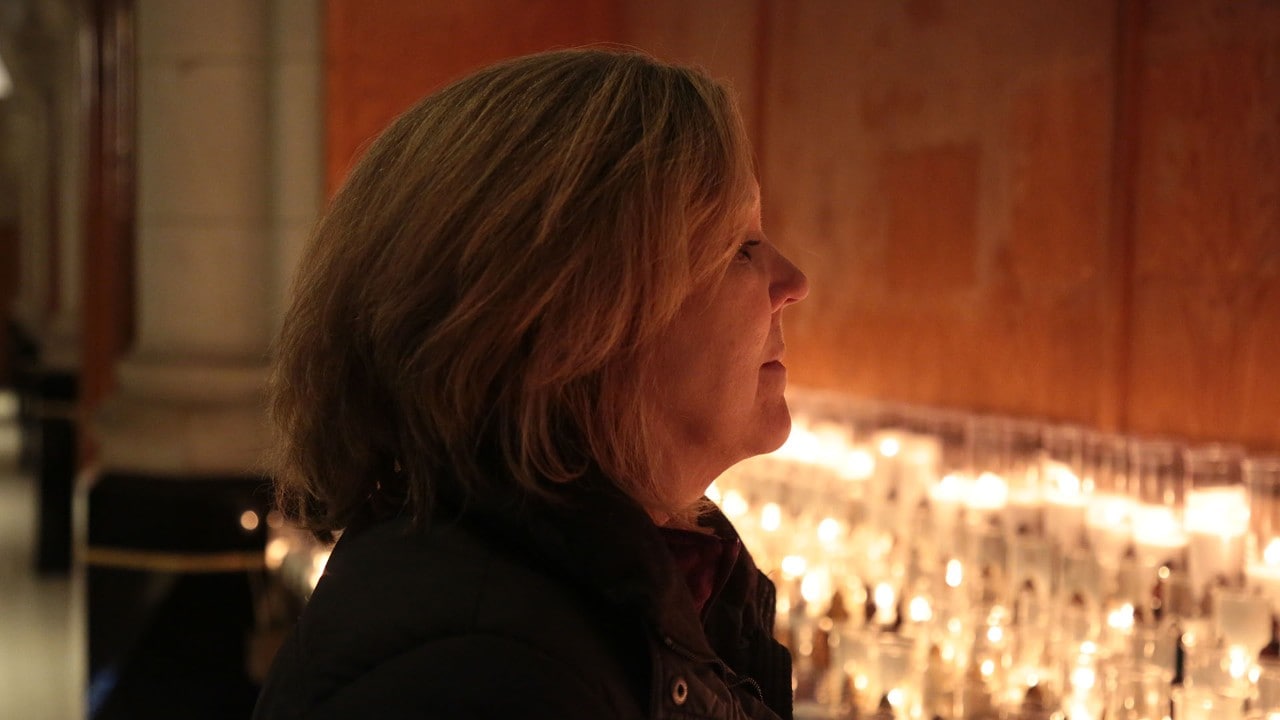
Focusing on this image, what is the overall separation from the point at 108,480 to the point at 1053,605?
4.19m

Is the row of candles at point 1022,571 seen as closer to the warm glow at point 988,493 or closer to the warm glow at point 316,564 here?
the warm glow at point 988,493

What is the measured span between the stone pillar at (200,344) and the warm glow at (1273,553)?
12.8 feet

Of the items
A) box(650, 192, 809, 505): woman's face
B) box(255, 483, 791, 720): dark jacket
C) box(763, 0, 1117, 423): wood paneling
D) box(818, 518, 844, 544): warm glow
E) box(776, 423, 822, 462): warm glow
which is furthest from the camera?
box(776, 423, 822, 462): warm glow

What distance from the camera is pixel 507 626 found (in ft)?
4.22

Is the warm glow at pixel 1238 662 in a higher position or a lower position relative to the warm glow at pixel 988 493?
lower

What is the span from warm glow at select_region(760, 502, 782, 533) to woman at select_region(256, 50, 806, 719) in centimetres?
229

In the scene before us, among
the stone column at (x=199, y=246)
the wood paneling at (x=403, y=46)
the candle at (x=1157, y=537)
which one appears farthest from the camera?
the wood paneling at (x=403, y=46)

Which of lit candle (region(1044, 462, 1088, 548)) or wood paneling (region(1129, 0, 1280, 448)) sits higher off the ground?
wood paneling (region(1129, 0, 1280, 448))

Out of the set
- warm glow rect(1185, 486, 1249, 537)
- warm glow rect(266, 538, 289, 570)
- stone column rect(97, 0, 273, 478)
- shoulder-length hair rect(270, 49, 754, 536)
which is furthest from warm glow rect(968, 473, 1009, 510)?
stone column rect(97, 0, 273, 478)

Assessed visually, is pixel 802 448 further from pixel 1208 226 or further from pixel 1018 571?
pixel 1018 571

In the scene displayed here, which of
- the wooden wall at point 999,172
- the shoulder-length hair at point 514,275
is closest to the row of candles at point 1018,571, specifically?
the wooden wall at point 999,172

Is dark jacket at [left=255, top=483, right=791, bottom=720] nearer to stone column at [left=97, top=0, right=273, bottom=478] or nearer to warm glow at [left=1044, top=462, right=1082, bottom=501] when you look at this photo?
warm glow at [left=1044, top=462, right=1082, bottom=501]

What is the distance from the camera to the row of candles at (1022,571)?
8.65ft

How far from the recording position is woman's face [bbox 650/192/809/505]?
164 cm
